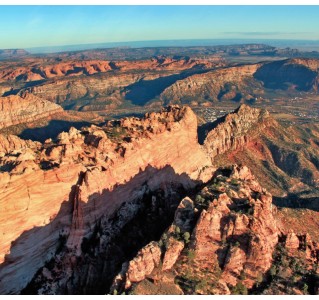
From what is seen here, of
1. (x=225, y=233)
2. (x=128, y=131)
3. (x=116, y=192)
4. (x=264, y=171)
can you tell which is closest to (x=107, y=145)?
(x=116, y=192)

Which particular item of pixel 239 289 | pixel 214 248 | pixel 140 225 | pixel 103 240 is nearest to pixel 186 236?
pixel 214 248

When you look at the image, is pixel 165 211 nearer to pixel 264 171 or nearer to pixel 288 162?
pixel 264 171

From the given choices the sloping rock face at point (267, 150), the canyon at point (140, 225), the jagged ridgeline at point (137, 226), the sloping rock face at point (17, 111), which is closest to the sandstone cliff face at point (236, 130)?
the sloping rock face at point (267, 150)

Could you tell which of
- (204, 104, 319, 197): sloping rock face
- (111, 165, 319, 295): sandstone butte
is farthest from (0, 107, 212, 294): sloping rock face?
(204, 104, 319, 197): sloping rock face

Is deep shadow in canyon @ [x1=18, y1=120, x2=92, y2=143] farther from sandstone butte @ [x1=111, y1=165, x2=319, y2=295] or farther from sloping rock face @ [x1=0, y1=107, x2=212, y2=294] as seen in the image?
sandstone butte @ [x1=111, y1=165, x2=319, y2=295]

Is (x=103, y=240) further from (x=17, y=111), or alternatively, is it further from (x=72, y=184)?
(x=17, y=111)

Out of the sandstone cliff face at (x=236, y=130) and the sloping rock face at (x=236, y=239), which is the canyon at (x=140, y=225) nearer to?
the sloping rock face at (x=236, y=239)
